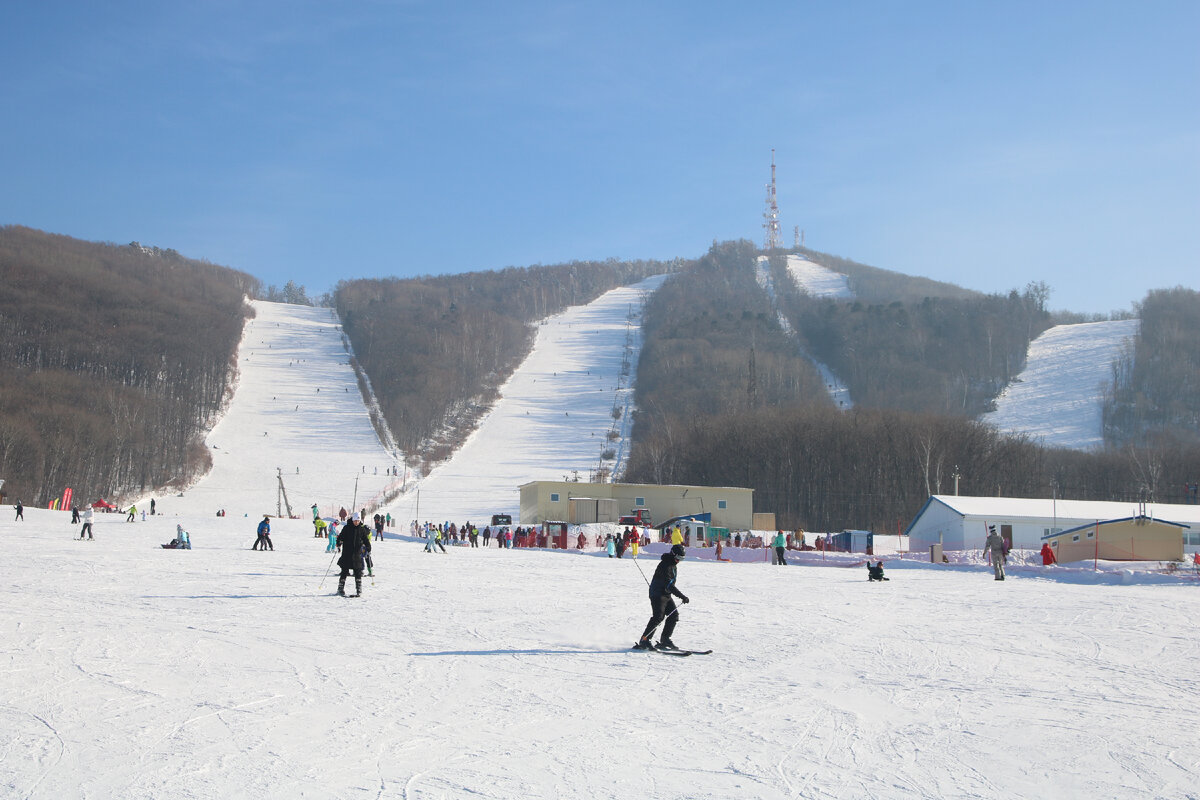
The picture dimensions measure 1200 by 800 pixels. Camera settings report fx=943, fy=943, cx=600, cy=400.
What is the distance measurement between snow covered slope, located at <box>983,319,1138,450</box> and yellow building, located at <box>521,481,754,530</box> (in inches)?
1870

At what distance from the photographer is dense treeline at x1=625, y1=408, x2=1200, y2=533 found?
64375mm

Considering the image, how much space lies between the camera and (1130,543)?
96.3ft

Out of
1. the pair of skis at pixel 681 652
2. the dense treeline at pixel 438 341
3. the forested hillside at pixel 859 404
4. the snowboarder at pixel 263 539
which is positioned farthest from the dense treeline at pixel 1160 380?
the pair of skis at pixel 681 652

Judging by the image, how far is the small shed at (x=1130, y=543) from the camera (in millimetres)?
29172

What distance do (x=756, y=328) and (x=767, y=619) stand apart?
11703cm

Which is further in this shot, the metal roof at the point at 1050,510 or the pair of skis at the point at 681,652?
the metal roof at the point at 1050,510

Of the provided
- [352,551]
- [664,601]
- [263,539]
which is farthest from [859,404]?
[664,601]

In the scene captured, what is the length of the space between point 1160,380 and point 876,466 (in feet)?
173

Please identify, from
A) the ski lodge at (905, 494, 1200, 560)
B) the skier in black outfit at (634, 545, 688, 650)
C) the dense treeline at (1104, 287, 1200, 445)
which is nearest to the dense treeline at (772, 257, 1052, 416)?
Answer: the dense treeline at (1104, 287, 1200, 445)

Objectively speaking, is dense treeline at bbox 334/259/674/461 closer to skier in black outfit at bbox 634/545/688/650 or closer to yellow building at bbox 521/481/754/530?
yellow building at bbox 521/481/754/530

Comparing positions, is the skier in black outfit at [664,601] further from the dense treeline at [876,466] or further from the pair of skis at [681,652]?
the dense treeline at [876,466]

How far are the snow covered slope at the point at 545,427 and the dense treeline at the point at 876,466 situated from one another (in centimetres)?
915

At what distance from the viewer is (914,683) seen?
9078 mm

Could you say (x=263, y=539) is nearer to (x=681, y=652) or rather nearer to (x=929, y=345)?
(x=681, y=652)
